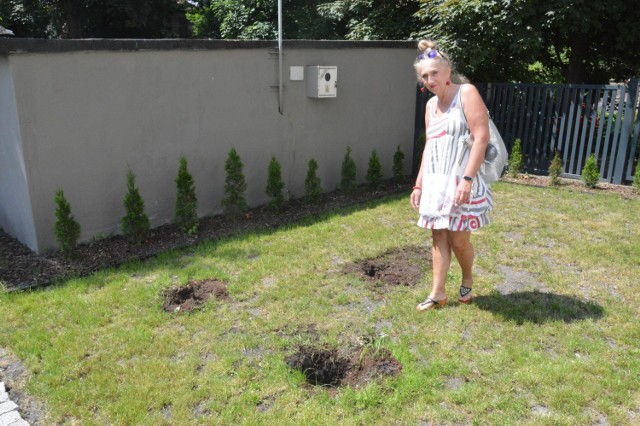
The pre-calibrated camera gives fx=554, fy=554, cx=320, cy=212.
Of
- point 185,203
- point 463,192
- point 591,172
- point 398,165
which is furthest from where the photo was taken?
point 398,165

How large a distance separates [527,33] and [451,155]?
6.04 m

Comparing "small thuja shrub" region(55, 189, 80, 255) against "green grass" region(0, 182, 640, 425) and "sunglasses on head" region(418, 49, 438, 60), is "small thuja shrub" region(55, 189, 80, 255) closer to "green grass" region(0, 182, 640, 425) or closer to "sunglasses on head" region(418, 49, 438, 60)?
"green grass" region(0, 182, 640, 425)

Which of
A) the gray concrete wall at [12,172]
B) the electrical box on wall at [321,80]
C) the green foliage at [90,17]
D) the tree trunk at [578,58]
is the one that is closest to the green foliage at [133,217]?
the gray concrete wall at [12,172]

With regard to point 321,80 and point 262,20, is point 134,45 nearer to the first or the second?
point 321,80

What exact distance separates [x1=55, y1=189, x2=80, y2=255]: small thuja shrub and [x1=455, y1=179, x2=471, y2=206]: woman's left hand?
3522mm

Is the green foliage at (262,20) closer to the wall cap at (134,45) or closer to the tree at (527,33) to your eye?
the tree at (527,33)

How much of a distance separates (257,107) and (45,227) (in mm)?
2771

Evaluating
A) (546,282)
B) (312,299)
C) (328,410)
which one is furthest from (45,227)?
(546,282)

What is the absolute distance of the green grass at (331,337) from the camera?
2961mm

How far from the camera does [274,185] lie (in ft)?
22.2

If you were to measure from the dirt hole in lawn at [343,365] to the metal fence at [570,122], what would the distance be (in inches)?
243

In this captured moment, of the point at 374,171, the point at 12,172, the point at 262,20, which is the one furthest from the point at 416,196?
the point at 262,20

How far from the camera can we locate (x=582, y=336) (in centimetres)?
369

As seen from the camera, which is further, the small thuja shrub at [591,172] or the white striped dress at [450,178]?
the small thuja shrub at [591,172]
